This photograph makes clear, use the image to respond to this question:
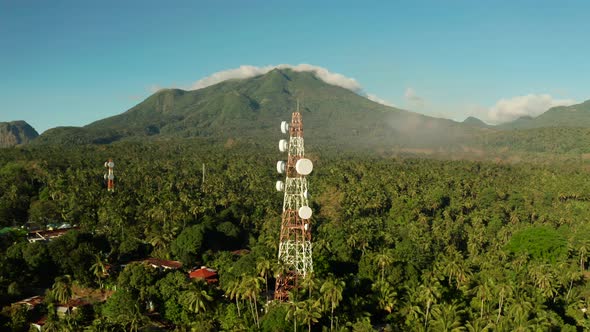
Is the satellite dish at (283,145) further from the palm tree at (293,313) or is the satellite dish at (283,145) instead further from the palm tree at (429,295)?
the palm tree at (429,295)

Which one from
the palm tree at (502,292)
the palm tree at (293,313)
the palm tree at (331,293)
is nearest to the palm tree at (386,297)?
the palm tree at (331,293)

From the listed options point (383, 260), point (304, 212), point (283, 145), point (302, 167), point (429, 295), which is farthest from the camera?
point (383, 260)

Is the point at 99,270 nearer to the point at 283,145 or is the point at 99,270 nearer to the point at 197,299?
the point at 197,299

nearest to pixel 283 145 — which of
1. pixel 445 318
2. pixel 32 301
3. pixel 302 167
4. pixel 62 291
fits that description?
pixel 302 167

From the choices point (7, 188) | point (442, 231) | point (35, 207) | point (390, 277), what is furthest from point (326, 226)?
point (7, 188)

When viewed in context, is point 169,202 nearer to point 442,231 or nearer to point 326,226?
point 326,226

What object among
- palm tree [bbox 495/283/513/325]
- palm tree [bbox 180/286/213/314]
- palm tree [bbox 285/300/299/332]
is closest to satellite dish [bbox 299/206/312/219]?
palm tree [bbox 285/300/299/332]
